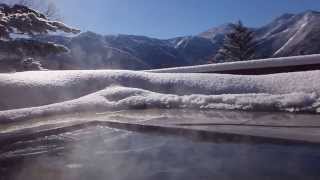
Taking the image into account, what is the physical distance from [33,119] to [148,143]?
2708 millimetres

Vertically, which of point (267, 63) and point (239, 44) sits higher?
point (239, 44)

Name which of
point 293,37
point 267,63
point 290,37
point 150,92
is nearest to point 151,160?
point 150,92

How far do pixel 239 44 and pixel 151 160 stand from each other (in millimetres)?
29037

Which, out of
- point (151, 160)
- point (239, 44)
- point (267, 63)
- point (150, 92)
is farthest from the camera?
point (239, 44)

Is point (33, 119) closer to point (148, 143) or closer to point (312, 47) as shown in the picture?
point (148, 143)

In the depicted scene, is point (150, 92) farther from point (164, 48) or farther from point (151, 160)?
point (164, 48)

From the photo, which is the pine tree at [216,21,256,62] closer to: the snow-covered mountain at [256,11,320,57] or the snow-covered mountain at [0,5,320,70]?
the snow-covered mountain at [0,5,320,70]

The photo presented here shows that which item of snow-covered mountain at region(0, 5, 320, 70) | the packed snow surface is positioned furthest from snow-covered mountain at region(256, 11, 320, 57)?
the packed snow surface

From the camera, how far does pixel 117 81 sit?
791 cm

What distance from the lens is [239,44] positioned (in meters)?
31.6

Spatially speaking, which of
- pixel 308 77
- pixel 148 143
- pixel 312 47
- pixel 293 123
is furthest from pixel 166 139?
pixel 312 47

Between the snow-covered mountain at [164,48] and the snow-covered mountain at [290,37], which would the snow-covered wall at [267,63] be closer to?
the snow-covered mountain at [290,37]

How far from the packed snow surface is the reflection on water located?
5.94 ft

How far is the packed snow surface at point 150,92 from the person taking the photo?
5.65 m
